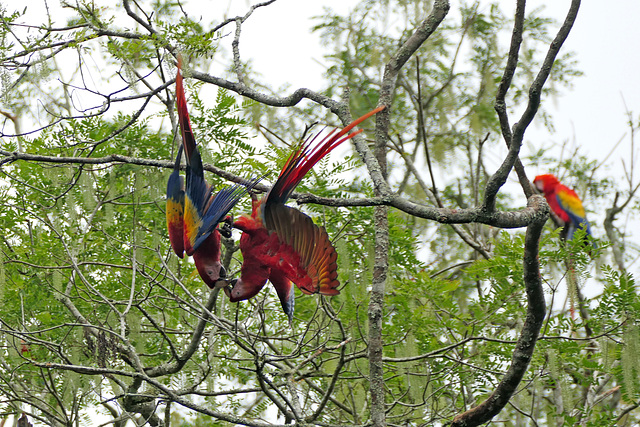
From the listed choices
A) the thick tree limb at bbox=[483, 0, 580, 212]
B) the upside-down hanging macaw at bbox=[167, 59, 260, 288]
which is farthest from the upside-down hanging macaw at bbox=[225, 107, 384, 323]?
the thick tree limb at bbox=[483, 0, 580, 212]

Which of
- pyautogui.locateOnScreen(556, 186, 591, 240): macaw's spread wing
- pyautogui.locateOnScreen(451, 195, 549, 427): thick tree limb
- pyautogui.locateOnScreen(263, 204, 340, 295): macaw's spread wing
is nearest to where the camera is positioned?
pyautogui.locateOnScreen(263, 204, 340, 295): macaw's spread wing

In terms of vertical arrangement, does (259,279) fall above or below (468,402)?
below

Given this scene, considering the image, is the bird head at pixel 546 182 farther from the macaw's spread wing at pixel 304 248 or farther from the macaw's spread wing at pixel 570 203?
the macaw's spread wing at pixel 304 248

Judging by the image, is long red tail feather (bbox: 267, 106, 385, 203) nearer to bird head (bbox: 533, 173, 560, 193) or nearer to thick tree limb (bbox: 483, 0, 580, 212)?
thick tree limb (bbox: 483, 0, 580, 212)

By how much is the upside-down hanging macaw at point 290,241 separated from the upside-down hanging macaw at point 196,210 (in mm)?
105

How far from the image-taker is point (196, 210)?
2693mm

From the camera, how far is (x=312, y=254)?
2586 mm

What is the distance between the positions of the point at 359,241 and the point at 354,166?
0.58 metres

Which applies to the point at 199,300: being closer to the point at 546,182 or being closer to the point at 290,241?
the point at 290,241

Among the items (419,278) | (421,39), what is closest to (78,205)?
(419,278)

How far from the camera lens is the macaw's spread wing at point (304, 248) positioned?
258 centimetres

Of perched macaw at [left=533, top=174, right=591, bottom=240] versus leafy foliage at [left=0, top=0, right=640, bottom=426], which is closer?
leafy foliage at [left=0, top=0, right=640, bottom=426]

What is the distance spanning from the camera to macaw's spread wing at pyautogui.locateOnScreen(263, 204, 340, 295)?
258 cm

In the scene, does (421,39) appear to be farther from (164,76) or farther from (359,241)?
(359,241)
